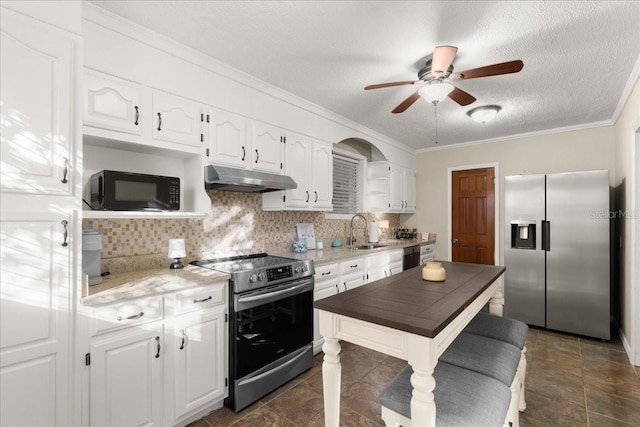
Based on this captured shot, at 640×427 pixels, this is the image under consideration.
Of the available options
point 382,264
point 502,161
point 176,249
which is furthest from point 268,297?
point 502,161

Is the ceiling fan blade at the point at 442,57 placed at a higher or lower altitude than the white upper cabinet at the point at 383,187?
higher

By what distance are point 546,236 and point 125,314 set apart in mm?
4228

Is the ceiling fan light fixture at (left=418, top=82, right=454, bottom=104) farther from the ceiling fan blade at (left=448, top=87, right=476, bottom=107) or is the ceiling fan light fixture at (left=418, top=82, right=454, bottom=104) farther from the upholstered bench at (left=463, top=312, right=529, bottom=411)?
the upholstered bench at (left=463, top=312, right=529, bottom=411)

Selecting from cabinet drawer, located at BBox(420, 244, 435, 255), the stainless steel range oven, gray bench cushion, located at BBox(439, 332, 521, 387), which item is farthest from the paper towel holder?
cabinet drawer, located at BBox(420, 244, 435, 255)

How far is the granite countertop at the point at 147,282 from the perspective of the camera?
1.61 m

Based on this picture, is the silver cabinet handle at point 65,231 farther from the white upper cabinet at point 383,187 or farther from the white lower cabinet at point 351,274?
the white upper cabinet at point 383,187

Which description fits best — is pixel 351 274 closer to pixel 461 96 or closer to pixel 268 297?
pixel 268 297

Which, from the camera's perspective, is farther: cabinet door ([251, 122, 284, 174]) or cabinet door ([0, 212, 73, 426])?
cabinet door ([251, 122, 284, 174])

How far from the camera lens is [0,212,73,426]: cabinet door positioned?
1326 millimetres

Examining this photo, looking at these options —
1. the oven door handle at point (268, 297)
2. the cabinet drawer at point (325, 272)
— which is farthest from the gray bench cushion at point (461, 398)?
the cabinet drawer at point (325, 272)

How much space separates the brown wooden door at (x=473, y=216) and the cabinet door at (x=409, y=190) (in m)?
0.64

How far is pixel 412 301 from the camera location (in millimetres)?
1532

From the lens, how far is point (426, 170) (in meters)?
5.39

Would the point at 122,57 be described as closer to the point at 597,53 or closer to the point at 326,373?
the point at 326,373
